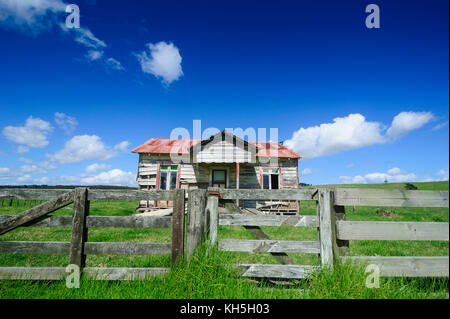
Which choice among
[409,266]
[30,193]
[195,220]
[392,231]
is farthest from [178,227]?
[409,266]

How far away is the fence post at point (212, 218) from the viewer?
10.2 feet

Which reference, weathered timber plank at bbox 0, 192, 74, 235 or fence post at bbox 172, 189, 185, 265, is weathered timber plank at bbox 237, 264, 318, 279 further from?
weathered timber plank at bbox 0, 192, 74, 235

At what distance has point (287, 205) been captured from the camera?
16.9m

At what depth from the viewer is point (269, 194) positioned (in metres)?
3.21

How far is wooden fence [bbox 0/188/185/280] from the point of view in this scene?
309 cm

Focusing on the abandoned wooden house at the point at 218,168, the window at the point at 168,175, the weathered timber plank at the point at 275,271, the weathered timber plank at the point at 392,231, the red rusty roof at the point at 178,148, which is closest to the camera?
the weathered timber plank at the point at 392,231

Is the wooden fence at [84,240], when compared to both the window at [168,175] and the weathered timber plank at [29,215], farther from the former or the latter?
the window at [168,175]

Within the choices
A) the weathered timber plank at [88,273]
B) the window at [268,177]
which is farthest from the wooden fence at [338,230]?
the window at [268,177]

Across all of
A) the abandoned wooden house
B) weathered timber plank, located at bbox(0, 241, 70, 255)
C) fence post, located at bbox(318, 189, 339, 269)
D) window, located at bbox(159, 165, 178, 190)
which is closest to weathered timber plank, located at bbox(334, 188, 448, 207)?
fence post, located at bbox(318, 189, 339, 269)

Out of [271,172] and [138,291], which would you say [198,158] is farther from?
[138,291]

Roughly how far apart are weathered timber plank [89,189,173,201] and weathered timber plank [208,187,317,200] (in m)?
0.80
